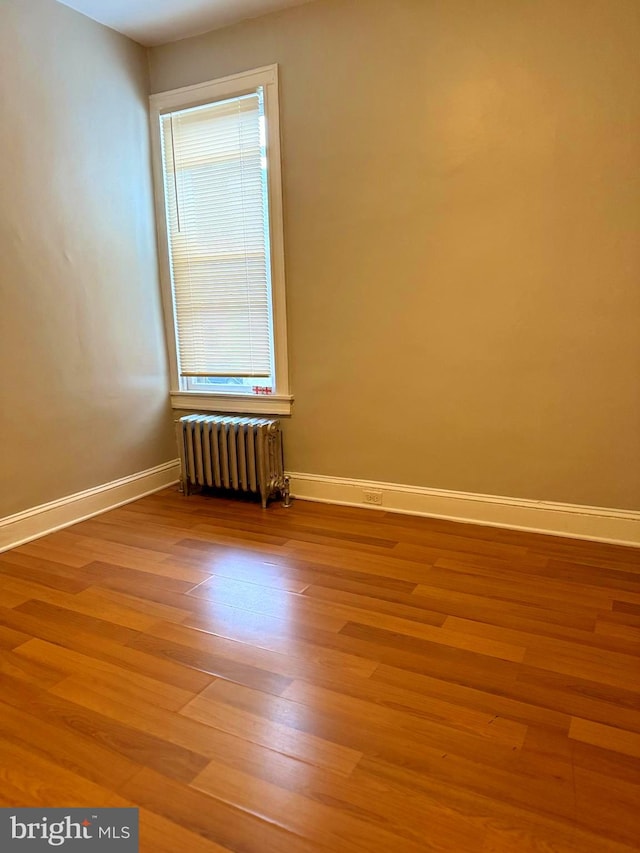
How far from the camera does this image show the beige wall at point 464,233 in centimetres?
270

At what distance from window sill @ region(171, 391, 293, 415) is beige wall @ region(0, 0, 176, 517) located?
0.21 metres

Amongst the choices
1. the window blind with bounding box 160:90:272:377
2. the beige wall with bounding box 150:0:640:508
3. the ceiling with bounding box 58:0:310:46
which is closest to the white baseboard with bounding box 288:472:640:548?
the beige wall with bounding box 150:0:640:508

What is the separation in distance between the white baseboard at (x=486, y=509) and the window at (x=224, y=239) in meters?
0.61

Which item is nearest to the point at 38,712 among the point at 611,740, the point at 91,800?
the point at 91,800

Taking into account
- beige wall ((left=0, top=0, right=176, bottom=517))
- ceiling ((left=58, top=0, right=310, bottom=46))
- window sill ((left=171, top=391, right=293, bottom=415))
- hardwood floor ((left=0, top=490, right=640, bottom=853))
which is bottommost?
hardwood floor ((left=0, top=490, right=640, bottom=853))

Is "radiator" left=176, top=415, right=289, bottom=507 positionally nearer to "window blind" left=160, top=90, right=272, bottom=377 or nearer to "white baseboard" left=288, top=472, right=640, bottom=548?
"white baseboard" left=288, top=472, right=640, bottom=548

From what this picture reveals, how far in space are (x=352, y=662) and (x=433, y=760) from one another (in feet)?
1.62

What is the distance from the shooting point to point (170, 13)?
3260 millimetres

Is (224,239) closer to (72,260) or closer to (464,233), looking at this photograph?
(72,260)

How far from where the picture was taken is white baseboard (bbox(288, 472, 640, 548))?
9.60 feet

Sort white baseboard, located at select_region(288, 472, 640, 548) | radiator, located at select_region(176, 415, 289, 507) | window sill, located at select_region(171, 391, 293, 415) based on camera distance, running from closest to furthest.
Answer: white baseboard, located at select_region(288, 472, 640, 548) → radiator, located at select_region(176, 415, 289, 507) → window sill, located at select_region(171, 391, 293, 415)

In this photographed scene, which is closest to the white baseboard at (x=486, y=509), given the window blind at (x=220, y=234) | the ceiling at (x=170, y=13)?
the window blind at (x=220, y=234)

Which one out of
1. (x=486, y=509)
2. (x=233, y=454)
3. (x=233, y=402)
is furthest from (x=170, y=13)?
(x=486, y=509)

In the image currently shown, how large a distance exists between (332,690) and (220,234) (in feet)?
9.50
